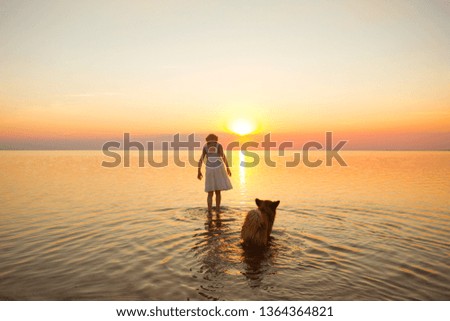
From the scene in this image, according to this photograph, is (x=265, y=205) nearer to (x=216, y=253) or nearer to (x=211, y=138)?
(x=216, y=253)

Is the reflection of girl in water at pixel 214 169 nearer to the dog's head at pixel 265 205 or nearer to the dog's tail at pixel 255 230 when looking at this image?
the dog's head at pixel 265 205

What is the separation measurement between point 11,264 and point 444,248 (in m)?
9.48

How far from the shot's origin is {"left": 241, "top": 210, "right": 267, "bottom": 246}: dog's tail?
710cm

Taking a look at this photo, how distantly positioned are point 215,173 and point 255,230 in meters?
4.87

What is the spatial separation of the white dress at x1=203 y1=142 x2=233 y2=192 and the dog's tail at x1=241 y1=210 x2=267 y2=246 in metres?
4.32

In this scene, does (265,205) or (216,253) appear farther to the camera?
(265,205)

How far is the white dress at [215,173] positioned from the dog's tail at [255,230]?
14.2 ft

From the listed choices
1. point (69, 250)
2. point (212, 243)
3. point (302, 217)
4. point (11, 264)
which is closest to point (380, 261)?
point (212, 243)

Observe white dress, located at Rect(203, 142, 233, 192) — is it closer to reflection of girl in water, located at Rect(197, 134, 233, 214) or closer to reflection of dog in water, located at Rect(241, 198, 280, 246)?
reflection of girl in water, located at Rect(197, 134, 233, 214)

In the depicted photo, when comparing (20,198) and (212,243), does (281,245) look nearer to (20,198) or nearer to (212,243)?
(212,243)

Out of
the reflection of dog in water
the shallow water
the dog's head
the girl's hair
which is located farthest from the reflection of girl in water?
the reflection of dog in water

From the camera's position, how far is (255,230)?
23.3ft

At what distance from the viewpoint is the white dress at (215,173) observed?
38.4 ft

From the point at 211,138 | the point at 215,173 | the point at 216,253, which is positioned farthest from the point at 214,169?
the point at 216,253
